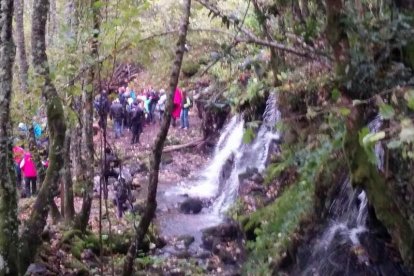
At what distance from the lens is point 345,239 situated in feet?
27.2

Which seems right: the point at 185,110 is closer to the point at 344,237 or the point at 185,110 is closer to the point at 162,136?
the point at 344,237

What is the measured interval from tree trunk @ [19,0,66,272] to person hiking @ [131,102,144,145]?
13.8m

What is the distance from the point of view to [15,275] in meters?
6.75

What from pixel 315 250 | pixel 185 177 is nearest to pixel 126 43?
pixel 315 250

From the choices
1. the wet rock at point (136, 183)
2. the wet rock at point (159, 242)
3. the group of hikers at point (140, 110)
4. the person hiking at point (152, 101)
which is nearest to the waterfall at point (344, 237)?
the wet rock at point (159, 242)

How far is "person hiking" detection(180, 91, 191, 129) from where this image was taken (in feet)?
74.0

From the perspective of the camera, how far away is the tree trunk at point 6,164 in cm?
659

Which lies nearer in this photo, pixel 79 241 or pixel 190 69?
pixel 79 241

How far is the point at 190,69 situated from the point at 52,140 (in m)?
16.5

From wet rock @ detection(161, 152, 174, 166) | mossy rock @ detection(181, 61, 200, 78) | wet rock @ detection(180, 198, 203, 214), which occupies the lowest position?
wet rock @ detection(180, 198, 203, 214)

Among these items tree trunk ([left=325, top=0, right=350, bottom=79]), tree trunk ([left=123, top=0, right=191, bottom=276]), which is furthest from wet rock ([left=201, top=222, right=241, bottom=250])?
tree trunk ([left=325, top=0, right=350, bottom=79])

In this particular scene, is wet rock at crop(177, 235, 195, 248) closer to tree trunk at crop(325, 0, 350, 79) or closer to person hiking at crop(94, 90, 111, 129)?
person hiking at crop(94, 90, 111, 129)

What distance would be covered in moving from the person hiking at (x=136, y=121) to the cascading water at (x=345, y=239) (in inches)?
535

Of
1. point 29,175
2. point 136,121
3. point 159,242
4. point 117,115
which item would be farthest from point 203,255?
point 117,115
